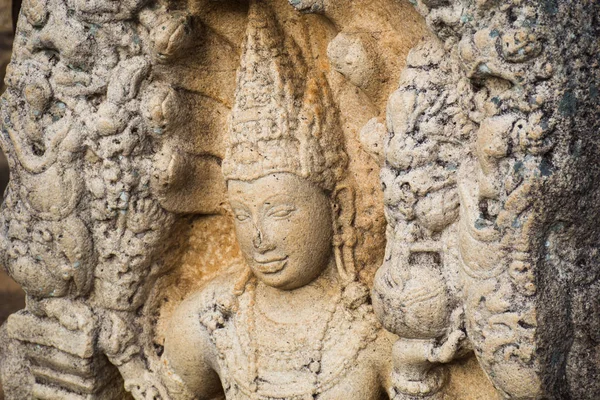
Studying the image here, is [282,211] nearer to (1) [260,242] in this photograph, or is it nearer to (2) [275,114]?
(1) [260,242]

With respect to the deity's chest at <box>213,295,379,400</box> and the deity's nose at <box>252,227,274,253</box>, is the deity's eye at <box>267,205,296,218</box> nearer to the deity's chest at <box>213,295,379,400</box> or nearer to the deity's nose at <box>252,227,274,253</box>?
the deity's nose at <box>252,227,274,253</box>

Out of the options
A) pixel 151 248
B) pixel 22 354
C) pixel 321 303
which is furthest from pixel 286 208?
pixel 22 354

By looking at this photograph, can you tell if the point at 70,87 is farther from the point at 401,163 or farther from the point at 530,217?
the point at 530,217

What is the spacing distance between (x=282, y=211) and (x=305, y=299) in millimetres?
287

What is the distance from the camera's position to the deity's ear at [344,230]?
8.13 feet

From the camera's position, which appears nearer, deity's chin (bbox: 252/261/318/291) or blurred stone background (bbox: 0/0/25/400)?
deity's chin (bbox: 252/261/318/291)

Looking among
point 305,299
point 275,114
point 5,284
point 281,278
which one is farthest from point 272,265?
point 5,284

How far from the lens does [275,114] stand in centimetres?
240

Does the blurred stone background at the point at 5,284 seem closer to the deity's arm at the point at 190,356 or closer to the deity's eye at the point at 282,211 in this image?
the deity's arm at the point at 190,356

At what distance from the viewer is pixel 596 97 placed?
6.03 feet

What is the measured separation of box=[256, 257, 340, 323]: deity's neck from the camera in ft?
8.32

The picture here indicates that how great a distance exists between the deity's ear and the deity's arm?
0.43 metres

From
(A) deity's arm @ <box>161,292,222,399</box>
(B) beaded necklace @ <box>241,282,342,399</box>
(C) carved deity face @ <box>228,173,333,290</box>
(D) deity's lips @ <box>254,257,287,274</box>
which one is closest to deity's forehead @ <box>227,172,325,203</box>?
(C) carved deity face @ <box>228,173,333,290</box>

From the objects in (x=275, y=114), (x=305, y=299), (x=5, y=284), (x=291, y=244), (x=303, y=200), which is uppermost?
(x=275, y=114)
